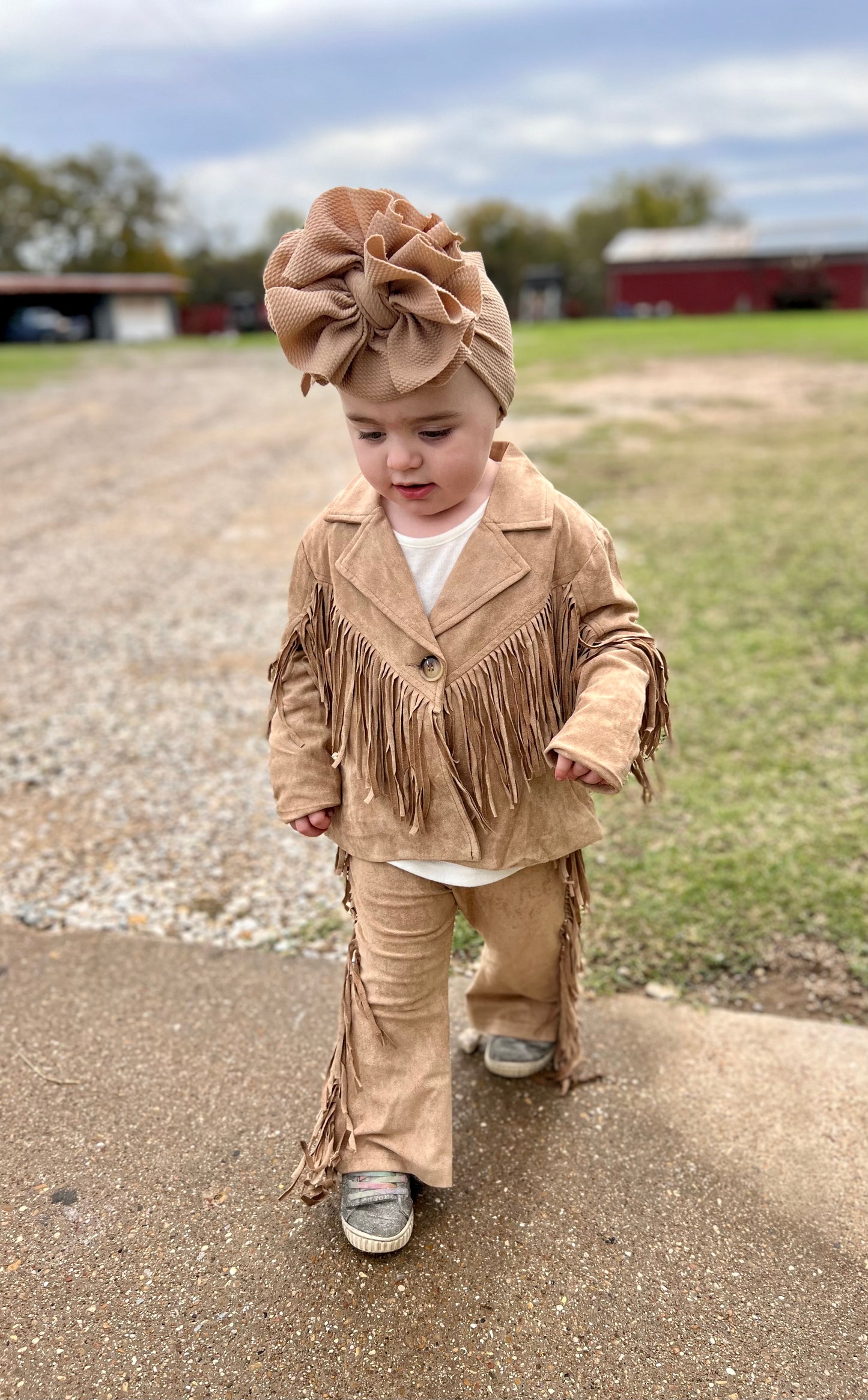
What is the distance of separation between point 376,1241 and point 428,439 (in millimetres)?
1264

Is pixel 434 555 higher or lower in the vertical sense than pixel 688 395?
higher

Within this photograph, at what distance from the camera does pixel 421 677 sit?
5.55ft

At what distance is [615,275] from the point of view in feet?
128

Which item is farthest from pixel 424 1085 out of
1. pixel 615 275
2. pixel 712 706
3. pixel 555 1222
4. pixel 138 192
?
pixel 138 192

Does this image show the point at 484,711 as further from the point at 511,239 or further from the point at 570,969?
the point at 511,239

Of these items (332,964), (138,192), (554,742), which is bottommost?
(332,964)

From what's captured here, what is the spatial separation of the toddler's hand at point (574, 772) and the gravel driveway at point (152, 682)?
4.03 feet

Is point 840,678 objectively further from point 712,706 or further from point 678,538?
point 678,538

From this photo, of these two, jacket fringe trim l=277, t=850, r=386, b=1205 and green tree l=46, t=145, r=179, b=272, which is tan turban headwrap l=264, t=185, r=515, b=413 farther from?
green tree l=46, t=145, r=179, b=272

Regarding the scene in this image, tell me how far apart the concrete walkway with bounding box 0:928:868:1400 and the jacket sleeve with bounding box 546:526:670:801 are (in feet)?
2.39

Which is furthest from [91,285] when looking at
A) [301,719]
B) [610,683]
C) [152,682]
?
[610,683]

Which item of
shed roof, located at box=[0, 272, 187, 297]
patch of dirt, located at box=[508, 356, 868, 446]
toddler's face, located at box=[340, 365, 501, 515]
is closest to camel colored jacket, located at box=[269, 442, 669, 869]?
toddler's face, located at box=[340, 365, 501, 515]

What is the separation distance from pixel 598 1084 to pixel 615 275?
40724 millimetres

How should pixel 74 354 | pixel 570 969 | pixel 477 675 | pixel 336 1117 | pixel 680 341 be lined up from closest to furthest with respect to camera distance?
1. pixel 477 675
2. pixel 336 1117
3. pixel 570 969
4. pixel 680 341
5. pixel 74 354
